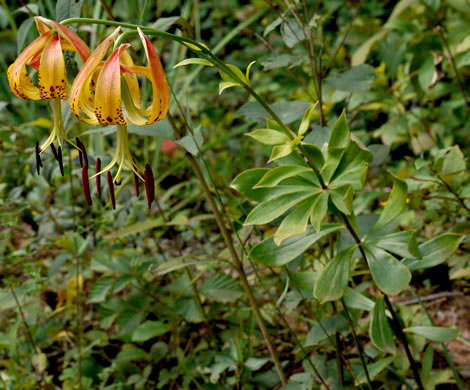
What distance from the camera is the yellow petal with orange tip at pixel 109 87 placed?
20.8 inches

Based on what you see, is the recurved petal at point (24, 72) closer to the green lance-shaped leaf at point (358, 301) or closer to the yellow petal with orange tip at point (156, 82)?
the yellow petal with orange tip at point (156, 82)

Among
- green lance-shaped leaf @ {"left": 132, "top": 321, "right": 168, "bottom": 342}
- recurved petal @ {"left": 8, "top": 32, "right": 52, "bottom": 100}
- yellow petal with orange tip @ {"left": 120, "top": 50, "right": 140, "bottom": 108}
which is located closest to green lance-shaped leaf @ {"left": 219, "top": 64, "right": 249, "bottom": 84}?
yellow petal with orange tip @ {"left": 120, "top": 50, "right": 140, "bottom": 108}

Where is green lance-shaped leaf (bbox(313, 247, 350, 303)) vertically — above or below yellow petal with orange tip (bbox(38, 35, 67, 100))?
below

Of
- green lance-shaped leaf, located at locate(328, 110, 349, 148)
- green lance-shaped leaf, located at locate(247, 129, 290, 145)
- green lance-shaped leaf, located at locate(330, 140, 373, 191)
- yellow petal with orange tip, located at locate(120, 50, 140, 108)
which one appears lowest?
green lance-shaped leaf, located at locate(330, 140, 373, 191)

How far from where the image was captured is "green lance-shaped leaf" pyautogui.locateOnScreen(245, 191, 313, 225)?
682 millimetres

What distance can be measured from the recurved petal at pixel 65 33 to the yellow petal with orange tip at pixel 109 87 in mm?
71

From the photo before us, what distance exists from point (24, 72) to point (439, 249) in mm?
680

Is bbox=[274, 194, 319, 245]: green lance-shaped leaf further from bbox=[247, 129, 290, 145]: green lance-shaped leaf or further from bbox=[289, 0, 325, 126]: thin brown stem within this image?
bbox=[289, 0, 325, 126]: thin brown stem

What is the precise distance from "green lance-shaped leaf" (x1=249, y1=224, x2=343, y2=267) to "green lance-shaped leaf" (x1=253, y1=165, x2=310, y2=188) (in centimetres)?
10

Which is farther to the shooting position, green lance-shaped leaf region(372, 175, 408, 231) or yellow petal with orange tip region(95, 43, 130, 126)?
→ green lance-shaped leaf region(372, 175, 408, 231)

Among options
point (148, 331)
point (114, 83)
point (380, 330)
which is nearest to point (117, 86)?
point (114, 83)

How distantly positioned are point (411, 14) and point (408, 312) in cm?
123

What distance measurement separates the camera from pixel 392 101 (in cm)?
155

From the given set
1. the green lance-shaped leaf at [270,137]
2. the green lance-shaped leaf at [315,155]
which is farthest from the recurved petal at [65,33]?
the green lance-shaped leaf at [315,155]
